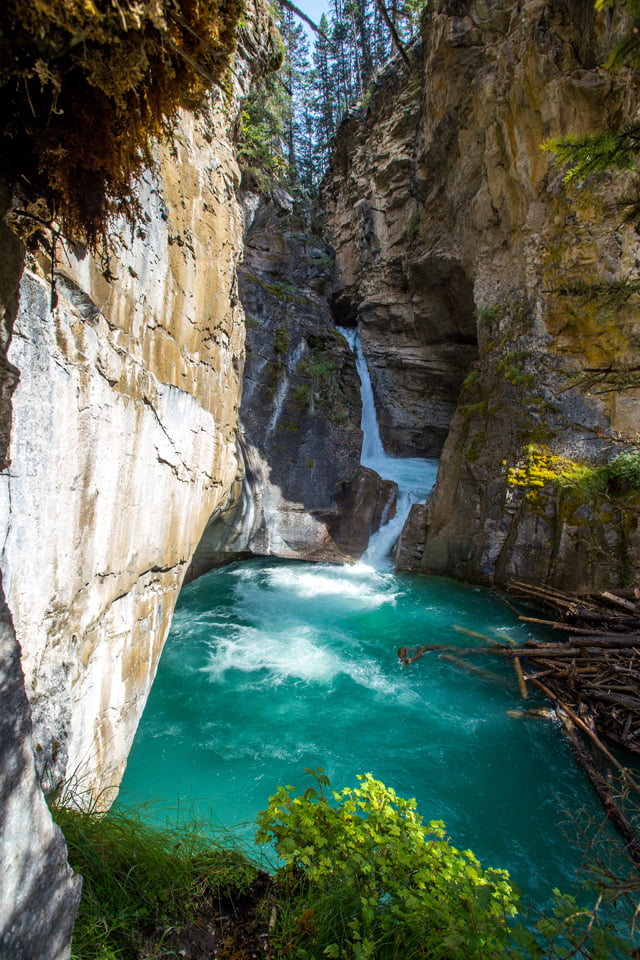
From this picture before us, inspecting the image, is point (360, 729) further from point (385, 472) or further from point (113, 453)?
point (385, 472)

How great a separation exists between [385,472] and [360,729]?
1186 cm

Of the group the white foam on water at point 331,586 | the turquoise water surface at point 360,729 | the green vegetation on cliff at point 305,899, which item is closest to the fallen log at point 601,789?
the turquoise water surface at point 360,729

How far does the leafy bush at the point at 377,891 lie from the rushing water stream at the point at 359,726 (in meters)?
1.07

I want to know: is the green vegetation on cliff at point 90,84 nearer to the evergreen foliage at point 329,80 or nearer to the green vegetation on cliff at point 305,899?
the green vegetation on cliff at point 305,899

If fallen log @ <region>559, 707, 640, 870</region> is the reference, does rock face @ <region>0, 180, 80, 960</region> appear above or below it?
above

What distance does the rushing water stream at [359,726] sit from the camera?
179 inches

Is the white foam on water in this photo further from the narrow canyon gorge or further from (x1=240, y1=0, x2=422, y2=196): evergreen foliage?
(x1=240, y1=0, x2=422, y2=196): evergreen foliage

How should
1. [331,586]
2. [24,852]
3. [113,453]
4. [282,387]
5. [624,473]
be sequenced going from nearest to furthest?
1. [24,852]
2. [113,453]
3. [624,473]
4. [331,586]
5. [282,387]

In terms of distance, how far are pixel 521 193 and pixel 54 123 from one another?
13794mm

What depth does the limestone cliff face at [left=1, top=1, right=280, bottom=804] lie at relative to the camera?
2.58 m

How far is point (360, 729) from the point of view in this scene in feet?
19.3

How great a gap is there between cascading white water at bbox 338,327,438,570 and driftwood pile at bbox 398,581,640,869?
5218 millimetres

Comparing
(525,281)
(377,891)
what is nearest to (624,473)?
(525,281)

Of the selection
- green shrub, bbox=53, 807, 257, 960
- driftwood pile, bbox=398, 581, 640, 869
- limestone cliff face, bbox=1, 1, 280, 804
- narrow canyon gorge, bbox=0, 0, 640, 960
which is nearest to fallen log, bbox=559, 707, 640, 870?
driftwood pile, bbox=398, 581, 640, 869
